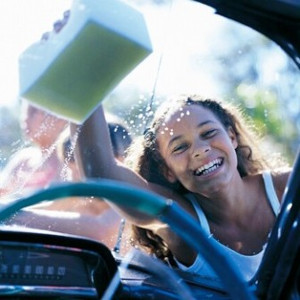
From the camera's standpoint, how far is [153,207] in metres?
1.08

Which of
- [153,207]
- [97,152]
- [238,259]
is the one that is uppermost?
[153,207]

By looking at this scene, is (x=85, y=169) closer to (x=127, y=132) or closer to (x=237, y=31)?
(x=127, y=132)

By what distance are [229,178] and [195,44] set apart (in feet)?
1.27

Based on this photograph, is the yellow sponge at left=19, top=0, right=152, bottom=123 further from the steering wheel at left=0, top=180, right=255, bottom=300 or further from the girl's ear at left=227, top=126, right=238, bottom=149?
the girl's ear at left=227, top=126, right=238, bottom=149

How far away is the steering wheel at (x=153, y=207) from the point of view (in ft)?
3.43

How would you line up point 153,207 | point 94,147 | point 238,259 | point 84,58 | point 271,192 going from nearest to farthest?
1. point 153,207
2. point 84,58
3. point 94,147
4. point 238,259
5. point 271,192

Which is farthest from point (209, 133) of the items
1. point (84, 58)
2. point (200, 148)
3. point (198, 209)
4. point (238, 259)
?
point (84, 58)

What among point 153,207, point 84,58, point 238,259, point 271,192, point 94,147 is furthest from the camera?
point 271,192

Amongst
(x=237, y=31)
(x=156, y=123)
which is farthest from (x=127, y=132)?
(x=237, y=31)

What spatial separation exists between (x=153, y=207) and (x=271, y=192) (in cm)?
82

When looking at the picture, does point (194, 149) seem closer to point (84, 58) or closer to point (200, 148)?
point (200, 148)

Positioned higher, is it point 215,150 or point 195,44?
point 195,44

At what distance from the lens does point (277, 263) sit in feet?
5.00

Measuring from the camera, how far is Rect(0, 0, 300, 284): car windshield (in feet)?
4.76
